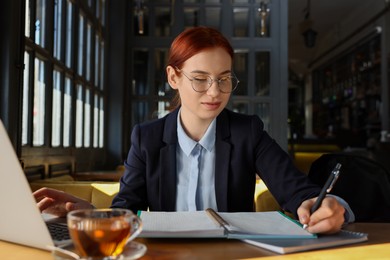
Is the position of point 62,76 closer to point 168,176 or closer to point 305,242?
point 168,176

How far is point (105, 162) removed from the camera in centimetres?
449

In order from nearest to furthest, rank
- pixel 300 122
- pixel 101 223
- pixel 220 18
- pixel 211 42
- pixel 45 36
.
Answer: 1. pixel 101 223
2. pixel 211 42
3. pixel 45 36
4. pixel 220 18
5. pixel 300 122

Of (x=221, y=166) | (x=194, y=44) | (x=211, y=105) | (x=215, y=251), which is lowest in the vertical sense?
(x=215, y=251)

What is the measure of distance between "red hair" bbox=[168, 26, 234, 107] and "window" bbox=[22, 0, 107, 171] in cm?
102

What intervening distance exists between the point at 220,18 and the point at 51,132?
271 centimetres

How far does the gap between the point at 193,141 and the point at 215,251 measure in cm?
65

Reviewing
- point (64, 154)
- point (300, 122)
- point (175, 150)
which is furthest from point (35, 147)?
point (300, 122)

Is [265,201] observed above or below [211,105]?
below

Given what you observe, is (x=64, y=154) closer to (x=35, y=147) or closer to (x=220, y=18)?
(x=35, y=147)

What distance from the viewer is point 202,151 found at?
1.50m

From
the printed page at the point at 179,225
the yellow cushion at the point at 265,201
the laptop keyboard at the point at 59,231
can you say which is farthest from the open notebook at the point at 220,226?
the yellow cushion at the point at 265,201

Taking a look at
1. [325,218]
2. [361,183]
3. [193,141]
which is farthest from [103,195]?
[325,218]

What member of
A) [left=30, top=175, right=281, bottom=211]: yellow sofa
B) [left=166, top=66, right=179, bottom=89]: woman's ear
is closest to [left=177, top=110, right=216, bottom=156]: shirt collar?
[left=166, top=66, right=179, bottom=89]: woman's ear

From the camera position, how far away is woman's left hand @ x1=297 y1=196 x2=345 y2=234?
3.30 ft
